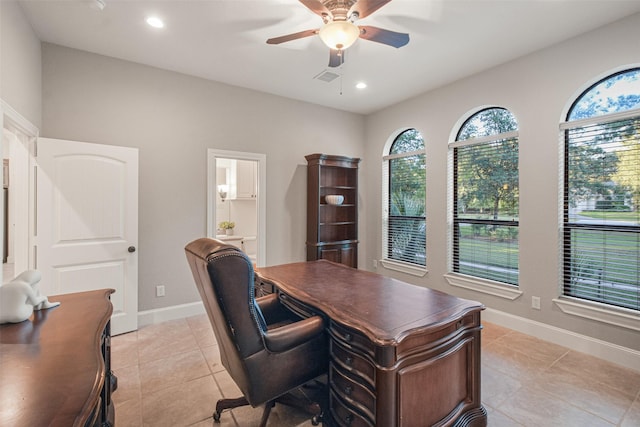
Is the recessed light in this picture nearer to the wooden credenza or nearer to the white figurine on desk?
the white figurine on desk

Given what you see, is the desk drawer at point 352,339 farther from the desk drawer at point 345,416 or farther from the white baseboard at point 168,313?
the white baseboard at point 168,313

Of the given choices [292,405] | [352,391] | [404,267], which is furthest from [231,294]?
[404,267]

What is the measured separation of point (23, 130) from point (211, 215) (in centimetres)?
189

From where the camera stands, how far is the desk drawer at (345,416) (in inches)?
59.3

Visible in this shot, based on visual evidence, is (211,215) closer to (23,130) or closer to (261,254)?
(261,254)

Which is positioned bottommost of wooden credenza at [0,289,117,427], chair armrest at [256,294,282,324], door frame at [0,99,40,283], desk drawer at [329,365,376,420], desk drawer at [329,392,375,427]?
desk drawer at [329,392,375,427]

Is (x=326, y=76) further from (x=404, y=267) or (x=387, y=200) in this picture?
(x=404, y=267)

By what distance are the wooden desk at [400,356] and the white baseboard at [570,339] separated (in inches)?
70.1

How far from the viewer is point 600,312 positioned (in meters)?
2.74

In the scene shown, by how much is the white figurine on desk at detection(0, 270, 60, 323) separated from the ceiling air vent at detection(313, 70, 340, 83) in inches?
131

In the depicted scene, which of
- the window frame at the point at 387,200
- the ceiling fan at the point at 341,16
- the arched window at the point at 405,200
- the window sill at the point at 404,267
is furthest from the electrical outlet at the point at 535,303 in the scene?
the ceiling fan at the point at 341,16

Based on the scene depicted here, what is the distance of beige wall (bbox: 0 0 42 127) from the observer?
2156 mm

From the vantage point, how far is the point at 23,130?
260 centimetres

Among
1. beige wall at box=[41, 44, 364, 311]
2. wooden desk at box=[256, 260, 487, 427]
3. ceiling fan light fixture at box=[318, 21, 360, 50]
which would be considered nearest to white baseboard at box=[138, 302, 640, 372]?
beige wall at box=[41, 44, 364, 311]
